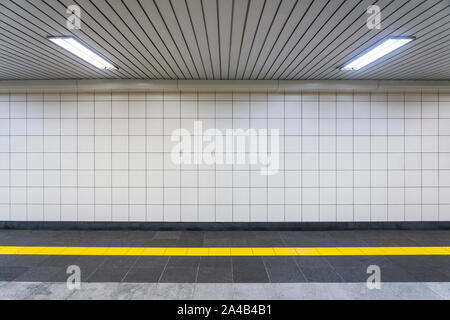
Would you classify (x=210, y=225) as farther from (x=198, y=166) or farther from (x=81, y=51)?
(x=81, y=51)

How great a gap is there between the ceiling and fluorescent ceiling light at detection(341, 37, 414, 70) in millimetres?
124

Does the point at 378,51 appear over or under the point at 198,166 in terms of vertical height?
over

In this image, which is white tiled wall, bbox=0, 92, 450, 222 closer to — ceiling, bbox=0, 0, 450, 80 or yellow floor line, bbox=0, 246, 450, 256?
ceiling, bbox=0, 0, 450, 80

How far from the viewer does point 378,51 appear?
10.7ft

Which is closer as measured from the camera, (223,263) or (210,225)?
(223,263)

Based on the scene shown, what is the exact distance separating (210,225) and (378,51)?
13.4 ft

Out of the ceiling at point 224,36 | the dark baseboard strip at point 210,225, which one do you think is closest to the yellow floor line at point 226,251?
the dark baseboard strip at point 210,225

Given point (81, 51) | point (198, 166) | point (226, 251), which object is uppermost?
point (81, 51)

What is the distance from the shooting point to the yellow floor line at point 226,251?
351 centimetres

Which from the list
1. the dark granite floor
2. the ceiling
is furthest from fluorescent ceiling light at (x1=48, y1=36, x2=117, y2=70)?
the dark granite floor

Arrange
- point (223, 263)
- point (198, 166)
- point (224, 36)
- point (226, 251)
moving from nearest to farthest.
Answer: point (224, 36) < point (223, 263) < point (226, 251) < point (198, 166)

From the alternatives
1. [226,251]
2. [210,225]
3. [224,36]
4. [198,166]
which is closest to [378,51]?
[224,36]

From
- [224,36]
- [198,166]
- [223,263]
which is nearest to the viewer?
[224,36]

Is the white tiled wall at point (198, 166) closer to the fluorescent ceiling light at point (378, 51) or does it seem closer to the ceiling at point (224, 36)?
the ceiling at point (224, 36)
